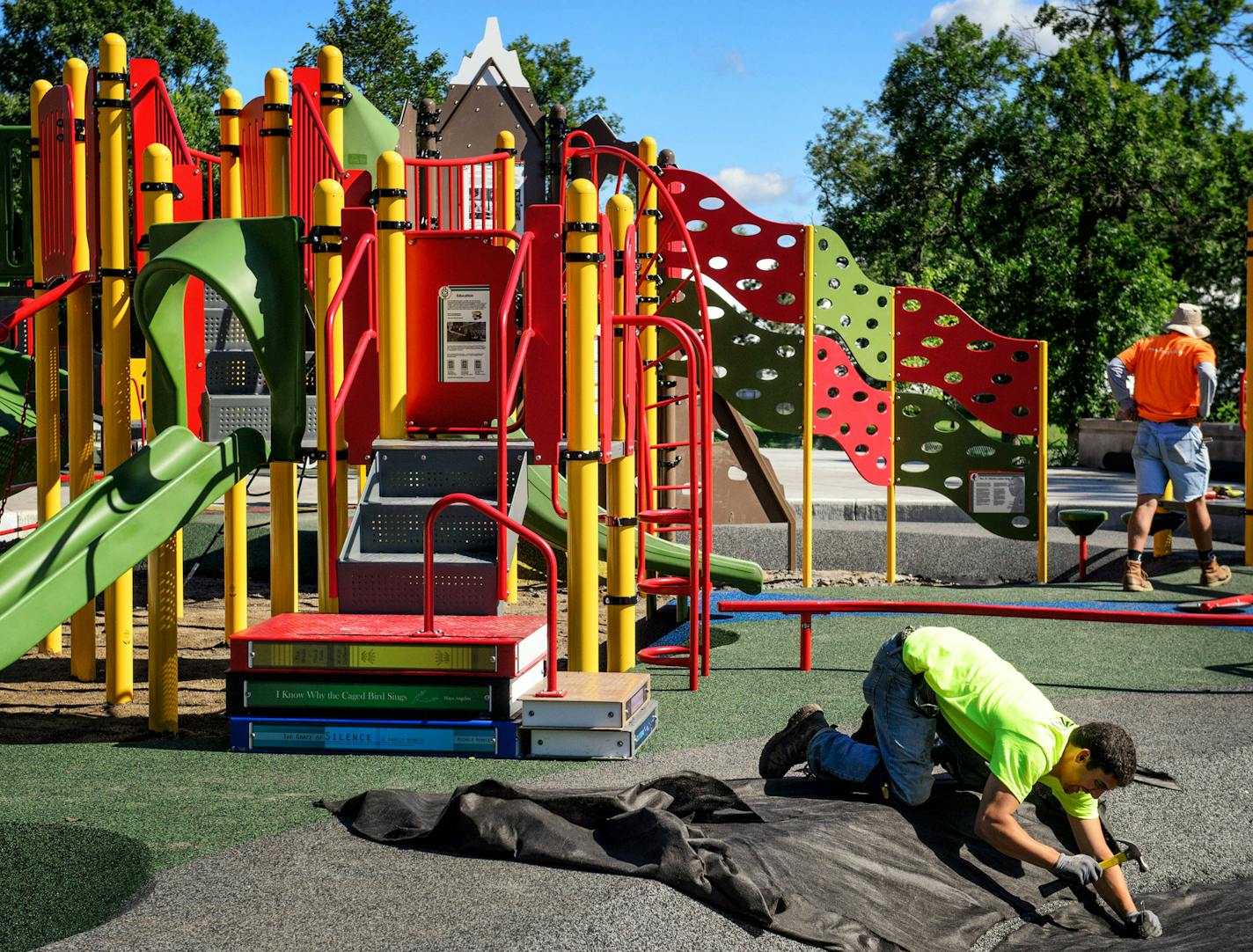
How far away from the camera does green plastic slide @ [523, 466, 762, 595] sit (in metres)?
10.2

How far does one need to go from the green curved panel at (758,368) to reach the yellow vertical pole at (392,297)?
17.0 ft

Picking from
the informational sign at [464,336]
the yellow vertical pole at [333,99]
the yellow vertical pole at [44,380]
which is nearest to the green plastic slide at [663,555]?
the yellow vertical pole at [333,99]

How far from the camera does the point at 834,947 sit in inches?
181

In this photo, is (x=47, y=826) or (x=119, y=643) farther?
(x=119, y=643)

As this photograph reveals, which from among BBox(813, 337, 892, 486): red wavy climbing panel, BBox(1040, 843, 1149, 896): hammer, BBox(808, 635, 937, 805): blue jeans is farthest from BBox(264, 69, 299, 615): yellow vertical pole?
BBox(813, 337, 892, 486): red wavy climbing panel

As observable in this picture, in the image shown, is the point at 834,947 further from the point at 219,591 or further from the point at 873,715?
the point at 219,591

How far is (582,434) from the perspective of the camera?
7.79 meters

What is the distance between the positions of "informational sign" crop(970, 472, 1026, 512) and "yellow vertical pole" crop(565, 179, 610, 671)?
6.37m

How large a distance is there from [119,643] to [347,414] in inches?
65.6

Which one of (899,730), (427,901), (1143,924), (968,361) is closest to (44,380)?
(427,901)

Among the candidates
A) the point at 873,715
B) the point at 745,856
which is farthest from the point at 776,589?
the point at 745,856

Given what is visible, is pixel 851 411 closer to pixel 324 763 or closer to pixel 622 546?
pixel 622 546

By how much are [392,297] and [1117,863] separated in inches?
179

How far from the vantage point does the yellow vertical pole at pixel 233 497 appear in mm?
8977
